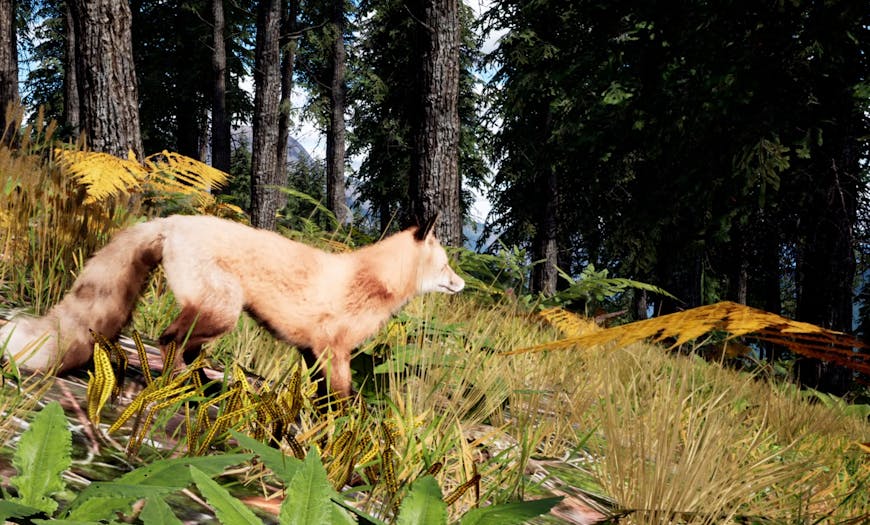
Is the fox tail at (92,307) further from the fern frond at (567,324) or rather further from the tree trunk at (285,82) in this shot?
the tree trunk at (285,82)

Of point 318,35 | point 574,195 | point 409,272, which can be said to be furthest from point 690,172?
point 318,35

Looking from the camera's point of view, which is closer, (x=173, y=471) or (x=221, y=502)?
(x=221, y=502)

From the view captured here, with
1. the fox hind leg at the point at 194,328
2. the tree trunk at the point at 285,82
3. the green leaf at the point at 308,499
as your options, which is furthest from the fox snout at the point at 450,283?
the tree trunk at the point at 285,82

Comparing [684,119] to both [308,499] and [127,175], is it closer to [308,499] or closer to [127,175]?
[127,175]

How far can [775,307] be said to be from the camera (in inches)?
615

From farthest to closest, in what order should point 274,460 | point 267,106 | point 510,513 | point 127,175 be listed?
point 267,106 → point 127,175 → point 274,460 → point 510,513

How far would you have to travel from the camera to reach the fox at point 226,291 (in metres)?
1.98

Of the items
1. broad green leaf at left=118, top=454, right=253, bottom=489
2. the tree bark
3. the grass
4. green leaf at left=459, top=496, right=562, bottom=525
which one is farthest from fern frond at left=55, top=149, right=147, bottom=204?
the tree bark

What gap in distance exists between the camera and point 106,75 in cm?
570

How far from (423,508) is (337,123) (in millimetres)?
21756

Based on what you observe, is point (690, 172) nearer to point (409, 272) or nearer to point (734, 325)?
point (409, 272)

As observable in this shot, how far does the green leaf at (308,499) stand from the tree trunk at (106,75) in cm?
578

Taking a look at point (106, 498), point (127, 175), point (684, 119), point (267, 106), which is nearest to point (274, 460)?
point (106, 498)

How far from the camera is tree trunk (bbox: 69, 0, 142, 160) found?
18.5 feet
